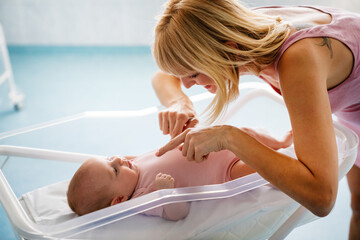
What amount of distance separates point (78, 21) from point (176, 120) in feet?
8.57

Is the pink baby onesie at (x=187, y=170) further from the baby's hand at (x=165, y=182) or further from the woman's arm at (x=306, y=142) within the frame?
the woman's arm at (x=306, y=142)

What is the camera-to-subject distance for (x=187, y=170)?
1.13 meters

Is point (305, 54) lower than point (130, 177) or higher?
higher

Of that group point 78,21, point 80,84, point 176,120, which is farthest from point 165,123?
point 78,21

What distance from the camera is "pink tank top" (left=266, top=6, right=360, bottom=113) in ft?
2.86

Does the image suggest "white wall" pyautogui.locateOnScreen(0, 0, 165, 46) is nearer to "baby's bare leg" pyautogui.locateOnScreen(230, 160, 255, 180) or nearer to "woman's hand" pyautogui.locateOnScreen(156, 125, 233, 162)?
"baby's bare leg" pyautogui.locateOnScreen(230, 160, 255, 180)

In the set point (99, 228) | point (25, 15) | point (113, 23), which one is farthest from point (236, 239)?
point (25, 15)

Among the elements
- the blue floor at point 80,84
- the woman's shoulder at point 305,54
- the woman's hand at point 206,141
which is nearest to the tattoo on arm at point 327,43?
the woman's shoulder at point 305,54

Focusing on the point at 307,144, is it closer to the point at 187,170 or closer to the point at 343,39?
the point at 343,39

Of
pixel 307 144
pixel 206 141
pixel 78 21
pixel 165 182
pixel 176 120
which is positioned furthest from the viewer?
pixel 78 21

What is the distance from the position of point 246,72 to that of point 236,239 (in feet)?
1.37

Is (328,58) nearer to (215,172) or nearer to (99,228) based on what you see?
(215,172)

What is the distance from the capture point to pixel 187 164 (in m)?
1.14

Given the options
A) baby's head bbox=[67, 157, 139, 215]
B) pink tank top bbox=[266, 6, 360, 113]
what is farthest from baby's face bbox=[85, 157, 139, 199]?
pink tank top bbox=[266, 6, 360, 113]
